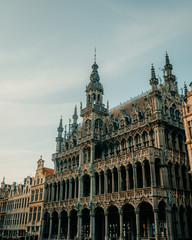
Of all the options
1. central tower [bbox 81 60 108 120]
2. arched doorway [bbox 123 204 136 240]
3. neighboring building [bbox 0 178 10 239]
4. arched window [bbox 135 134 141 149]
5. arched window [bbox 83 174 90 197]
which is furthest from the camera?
neighboring building [bbox 0 178 10 239]

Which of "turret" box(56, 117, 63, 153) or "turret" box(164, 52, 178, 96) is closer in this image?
"turret" box(164, 52, 178, 96)

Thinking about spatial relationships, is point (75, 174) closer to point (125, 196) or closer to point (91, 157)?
point (91, 157)

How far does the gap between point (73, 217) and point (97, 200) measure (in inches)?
412

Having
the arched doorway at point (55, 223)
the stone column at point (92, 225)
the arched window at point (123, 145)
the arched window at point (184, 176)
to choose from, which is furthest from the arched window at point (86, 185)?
the arched window at point (184, 176)

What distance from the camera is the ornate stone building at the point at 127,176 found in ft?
116

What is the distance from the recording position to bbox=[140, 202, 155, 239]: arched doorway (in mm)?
35156

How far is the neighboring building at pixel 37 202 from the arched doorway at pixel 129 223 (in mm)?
23683

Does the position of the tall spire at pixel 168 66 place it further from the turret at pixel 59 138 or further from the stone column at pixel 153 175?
the turret at pixel 59 138

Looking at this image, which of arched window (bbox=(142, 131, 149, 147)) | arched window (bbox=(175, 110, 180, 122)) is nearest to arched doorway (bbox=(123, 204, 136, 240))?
arched window (bbox=(142, 131, 149, 147))

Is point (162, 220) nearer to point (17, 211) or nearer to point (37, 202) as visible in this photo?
point (37, 202)

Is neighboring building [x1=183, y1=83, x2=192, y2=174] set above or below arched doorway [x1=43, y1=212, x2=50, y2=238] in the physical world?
above

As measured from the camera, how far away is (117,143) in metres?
44.9

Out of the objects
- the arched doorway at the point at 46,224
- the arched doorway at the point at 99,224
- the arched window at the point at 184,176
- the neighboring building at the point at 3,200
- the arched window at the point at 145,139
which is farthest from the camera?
the neighboring building at the point at 3,200

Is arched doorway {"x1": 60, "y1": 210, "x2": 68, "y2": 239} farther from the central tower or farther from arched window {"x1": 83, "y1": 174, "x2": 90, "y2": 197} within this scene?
the central tower
